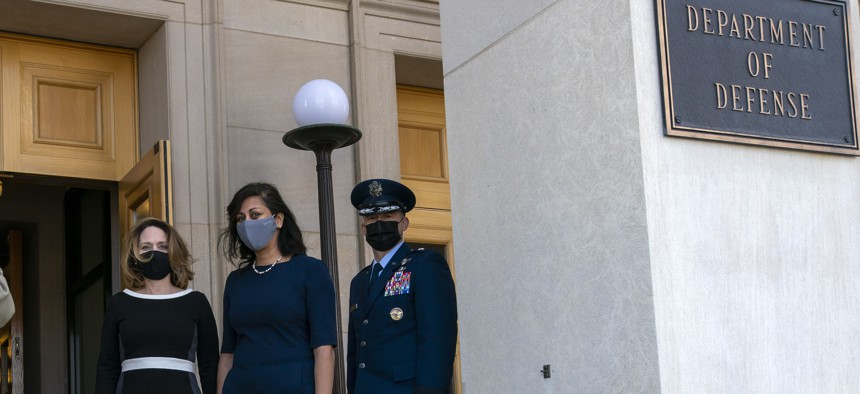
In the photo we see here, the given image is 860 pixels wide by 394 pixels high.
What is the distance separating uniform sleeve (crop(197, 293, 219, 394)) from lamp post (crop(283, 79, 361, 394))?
71.5 inches

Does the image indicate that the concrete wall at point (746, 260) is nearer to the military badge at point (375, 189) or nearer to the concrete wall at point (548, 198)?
the concrete wall at point (548, 198)

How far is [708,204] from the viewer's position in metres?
5.61

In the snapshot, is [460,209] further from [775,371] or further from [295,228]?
[775,371]

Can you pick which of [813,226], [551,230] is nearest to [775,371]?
[813,226]

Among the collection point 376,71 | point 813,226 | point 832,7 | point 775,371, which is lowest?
point 775,371

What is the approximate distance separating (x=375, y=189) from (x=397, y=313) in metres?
0.64

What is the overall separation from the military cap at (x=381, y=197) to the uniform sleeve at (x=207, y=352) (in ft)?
2.95

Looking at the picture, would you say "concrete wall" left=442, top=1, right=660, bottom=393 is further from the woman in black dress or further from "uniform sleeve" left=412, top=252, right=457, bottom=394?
the woman in black dress

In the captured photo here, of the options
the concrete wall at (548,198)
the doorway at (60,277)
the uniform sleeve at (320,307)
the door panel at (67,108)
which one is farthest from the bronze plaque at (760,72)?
the doorway at (60,277)

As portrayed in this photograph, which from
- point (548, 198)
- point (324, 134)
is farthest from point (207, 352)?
point (324, 134)

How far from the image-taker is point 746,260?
564 cm

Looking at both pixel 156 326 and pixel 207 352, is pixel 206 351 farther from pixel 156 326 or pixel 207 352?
pixel 156 326

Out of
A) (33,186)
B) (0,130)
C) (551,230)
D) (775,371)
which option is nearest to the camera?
(775,371)

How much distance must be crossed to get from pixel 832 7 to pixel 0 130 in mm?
6107
